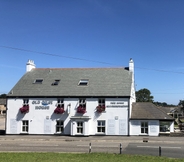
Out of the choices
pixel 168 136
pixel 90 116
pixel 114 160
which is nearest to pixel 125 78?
pixel 90 116

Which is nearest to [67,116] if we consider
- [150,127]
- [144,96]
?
[150,127]

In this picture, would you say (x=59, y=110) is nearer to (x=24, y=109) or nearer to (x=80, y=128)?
(x=80, y=128)

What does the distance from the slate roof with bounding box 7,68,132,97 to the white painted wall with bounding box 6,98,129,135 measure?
0.91m

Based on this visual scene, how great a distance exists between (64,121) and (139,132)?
366 inches

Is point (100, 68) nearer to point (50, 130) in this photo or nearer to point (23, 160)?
point (50, 130)

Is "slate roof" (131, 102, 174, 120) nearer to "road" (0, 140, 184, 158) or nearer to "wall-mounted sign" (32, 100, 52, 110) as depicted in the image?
"road" (0, 140, 184, 158)

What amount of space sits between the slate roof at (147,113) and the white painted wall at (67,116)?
5.35 feet

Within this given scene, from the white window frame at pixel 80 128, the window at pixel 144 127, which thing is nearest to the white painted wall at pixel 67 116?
the white window frame at pixel 80 128

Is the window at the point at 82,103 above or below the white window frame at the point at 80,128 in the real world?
above

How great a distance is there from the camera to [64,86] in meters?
34.2

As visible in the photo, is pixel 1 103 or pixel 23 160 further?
pixel 1 103

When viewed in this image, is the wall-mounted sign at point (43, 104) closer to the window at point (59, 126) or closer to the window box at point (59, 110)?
the window box at point (59, 110)

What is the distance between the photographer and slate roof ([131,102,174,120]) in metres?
31.1

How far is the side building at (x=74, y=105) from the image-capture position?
3153cm
